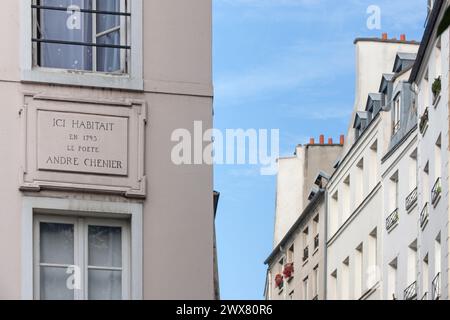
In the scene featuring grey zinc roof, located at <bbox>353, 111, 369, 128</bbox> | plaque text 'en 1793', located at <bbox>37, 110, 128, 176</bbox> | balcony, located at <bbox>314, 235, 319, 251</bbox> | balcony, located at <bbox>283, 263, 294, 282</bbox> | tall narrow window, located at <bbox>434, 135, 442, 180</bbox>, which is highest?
plaque text 'en 1793', located at <bbox>37, 110, 128, 176</bbox>

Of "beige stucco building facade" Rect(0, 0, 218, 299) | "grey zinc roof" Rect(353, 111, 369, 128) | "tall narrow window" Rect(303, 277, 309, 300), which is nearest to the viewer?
"beige stucco building facade" Rect(0, 0, 218, 299)

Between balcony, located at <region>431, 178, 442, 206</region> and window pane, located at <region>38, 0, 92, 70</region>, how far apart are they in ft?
112

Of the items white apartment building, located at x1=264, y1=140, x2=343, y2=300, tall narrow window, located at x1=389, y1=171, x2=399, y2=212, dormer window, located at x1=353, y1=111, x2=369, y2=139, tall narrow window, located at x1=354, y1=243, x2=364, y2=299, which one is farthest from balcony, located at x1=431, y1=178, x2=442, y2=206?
white apartment building, located at x1=264, y1=140, x2=343, y2=300

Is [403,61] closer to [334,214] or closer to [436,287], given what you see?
[334,214]

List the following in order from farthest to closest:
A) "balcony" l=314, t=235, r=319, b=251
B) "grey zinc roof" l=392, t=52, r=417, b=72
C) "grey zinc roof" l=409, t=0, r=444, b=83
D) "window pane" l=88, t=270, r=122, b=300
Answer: "balcony" l=314, t=235, r=319, b=251 < "grey zinc roof" l=392, t=52, r=417, b=72 < "grey zinc roof" l=409, t=0, r=444, b=83 < "window pane" l=88, t=270, r=122, b=300

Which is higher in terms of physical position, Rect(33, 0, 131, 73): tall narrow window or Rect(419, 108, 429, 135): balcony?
Rect(33, 0, 131, 73): tall narrow window

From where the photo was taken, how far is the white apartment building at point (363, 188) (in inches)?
2702

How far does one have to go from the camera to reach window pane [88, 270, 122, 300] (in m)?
22.3

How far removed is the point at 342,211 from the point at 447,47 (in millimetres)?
17518

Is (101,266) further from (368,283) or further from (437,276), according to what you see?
(368,283)

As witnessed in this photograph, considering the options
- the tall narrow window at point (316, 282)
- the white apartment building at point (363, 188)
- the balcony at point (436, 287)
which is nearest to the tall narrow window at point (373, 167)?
the white apartment building at point (363, 188)

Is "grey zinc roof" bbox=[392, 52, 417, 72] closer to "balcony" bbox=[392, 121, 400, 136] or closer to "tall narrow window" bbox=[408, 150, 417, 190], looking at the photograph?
"balcony" bbox=[392, 121, 400, 136]

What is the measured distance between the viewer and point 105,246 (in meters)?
22.7
